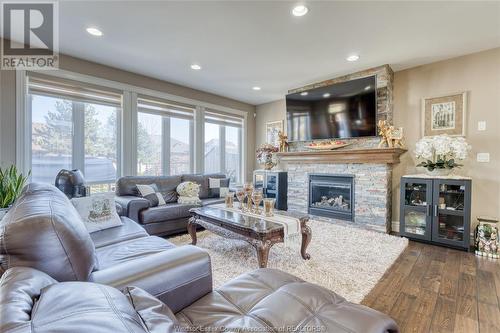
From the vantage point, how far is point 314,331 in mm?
978

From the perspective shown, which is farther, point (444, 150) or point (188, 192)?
point (188, 192)

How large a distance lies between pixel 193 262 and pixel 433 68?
14.5ft

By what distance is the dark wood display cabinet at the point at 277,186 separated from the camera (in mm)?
5309

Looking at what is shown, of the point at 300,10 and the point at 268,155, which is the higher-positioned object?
the point at 300,10

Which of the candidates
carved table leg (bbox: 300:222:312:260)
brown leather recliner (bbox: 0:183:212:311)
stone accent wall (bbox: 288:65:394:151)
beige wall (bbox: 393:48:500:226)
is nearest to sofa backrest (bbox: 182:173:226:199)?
carved table leg (bbox: 300:222:312:260)

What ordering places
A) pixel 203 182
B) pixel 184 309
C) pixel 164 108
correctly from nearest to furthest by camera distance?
pixel 184 309, pixel 203 182, pixel 164 108

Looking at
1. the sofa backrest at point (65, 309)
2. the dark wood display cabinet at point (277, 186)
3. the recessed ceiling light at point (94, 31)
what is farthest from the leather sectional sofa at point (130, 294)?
the dark wood display cabinet at point (277, 186)

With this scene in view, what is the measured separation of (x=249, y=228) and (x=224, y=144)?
12.5ft

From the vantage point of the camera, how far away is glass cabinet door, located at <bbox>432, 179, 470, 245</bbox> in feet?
10.2

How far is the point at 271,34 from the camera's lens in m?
2.95

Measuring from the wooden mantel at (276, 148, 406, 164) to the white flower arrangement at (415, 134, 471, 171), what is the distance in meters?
0.38

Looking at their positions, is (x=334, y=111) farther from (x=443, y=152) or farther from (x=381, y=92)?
(x=443, y=152)

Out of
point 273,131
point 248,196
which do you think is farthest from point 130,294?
point 273,131

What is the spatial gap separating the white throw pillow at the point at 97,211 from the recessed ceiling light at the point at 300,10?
268cm
